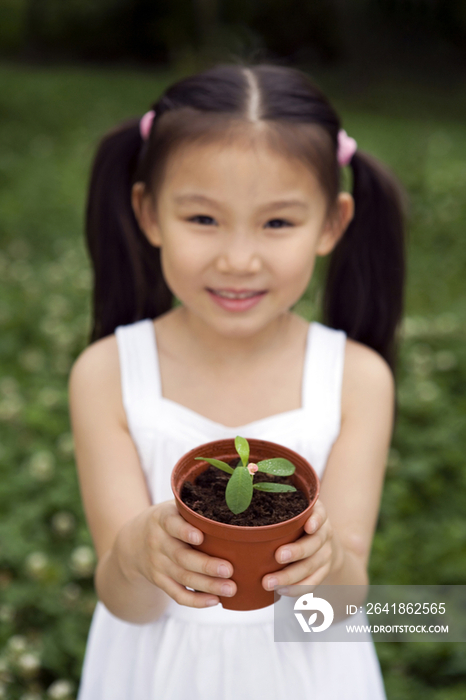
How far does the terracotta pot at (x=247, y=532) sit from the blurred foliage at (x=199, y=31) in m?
10.2

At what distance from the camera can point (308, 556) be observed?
119cm

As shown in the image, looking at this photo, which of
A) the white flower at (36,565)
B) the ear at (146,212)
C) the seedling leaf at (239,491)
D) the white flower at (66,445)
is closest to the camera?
the seedling leaf at (239,491)

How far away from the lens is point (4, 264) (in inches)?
200

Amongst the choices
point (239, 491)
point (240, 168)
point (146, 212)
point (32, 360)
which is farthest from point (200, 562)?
point (32, 360)

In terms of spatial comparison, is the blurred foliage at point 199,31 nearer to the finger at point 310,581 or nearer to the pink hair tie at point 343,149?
the pink hair tie at point 343,149

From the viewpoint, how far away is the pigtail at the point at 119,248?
186 cm

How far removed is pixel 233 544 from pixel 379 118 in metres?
11.1

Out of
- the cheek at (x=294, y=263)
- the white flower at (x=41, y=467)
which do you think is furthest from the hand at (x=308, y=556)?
the white flower at (x=41, y=467)

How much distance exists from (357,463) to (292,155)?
28.9 inches

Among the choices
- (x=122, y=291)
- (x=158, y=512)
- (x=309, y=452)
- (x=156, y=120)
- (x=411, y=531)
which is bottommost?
(x=411, y=531)

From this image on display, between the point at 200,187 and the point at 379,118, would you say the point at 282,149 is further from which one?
the point at 379,118

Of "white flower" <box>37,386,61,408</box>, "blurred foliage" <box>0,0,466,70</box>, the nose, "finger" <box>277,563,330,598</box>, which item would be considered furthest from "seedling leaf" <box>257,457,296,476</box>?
"blurred foliage" <box>0,0,466,70</box>

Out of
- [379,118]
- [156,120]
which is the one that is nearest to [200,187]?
[156,120]

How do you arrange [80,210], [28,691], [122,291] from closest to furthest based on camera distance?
[122,291] < [28,691] < [80,210]
